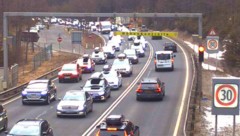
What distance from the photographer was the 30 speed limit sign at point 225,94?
43.6 feet

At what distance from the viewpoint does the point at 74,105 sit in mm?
32188

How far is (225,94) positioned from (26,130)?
1093 centimetres

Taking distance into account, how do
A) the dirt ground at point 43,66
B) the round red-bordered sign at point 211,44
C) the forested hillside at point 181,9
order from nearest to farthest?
the round red-bordered sign at point 211,44, the dirt ground at point 43,66, the forested hillside at point 181,9

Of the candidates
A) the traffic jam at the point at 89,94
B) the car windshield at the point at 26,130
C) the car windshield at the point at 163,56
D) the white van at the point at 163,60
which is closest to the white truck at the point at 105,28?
the traffic jam at the point at 89,94

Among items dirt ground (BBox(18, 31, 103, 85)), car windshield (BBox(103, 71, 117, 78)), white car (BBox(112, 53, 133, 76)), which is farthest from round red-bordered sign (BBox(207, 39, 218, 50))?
dirt ground (BBox(18, 31, 103, 85))

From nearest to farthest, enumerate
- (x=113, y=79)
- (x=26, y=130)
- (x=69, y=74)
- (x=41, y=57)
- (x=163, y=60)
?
(x=26, y=130), (x=113, y=79), (x=69, y=74), (x=163, y=60), (x=41, y=57)

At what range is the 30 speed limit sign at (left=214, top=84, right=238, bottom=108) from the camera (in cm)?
1329

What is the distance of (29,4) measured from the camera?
267 feet

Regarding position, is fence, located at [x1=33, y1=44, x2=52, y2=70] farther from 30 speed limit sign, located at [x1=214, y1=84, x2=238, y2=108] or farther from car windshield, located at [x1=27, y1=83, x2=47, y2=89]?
30 speed limit sign, located at [x1=214, y1=84, x2=238, y2=108]

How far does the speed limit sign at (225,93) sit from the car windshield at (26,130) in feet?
33.7

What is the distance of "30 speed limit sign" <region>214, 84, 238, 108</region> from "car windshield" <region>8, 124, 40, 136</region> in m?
10.3

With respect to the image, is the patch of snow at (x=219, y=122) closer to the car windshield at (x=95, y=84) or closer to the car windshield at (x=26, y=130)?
the car windshield at (x=95, y=84)

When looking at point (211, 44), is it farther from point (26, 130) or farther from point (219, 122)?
point (26, 130)

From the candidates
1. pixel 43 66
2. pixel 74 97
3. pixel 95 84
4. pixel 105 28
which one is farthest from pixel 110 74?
pixel 105 28
